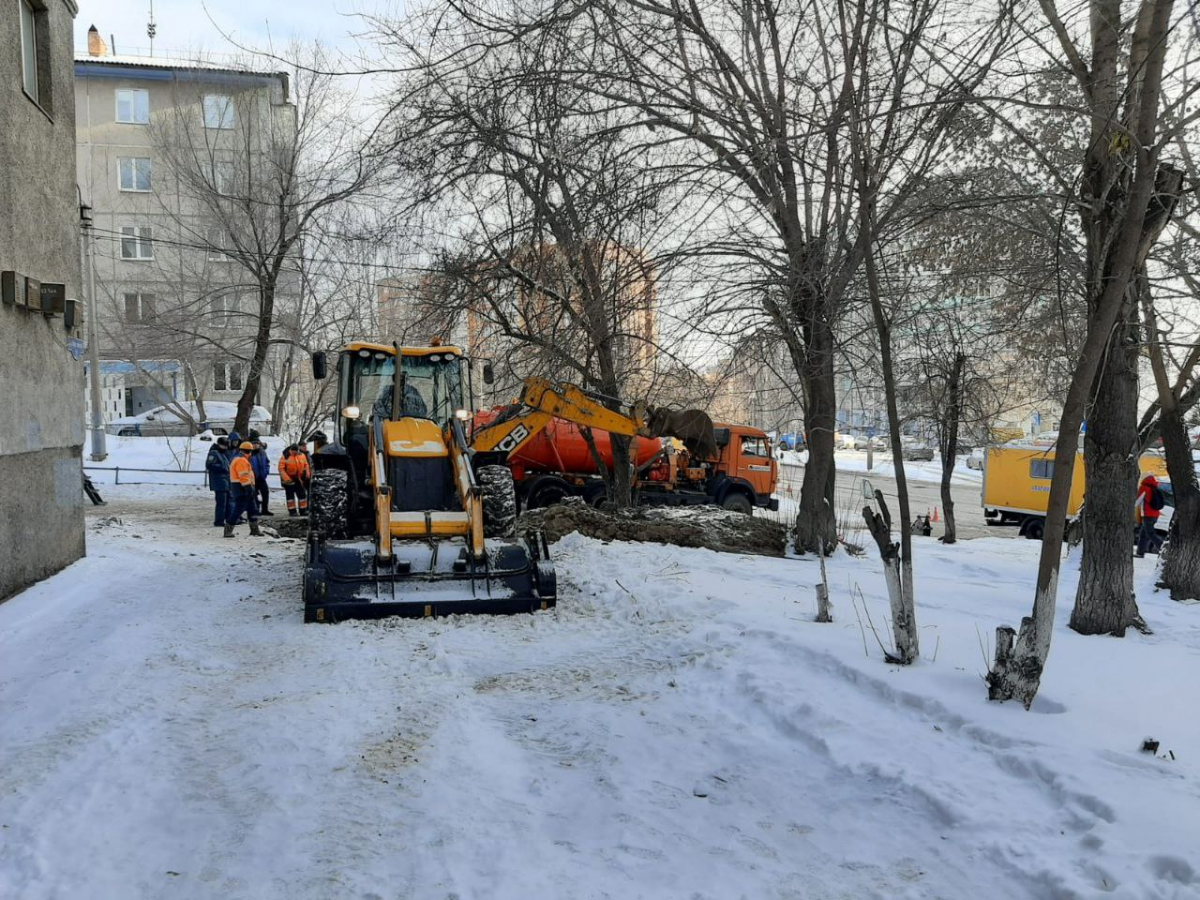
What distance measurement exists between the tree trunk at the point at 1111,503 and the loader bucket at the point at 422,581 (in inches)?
184

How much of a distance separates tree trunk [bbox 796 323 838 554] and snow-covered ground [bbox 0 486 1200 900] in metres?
4.21

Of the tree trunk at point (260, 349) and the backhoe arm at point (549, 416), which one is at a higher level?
the tree trunk at point (260, 349)

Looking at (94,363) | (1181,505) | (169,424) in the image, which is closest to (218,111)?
(94,363)

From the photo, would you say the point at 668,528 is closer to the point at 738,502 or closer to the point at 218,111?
the point at 738,502

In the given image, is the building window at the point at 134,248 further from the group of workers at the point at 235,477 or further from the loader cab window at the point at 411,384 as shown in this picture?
the loader cab window at the point at 411,384

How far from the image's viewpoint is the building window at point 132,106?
38500 millimetres

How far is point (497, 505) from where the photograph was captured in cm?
979

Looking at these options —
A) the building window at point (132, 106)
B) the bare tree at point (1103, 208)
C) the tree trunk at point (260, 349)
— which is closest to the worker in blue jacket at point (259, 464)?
the tree trunk at point (260, 349)

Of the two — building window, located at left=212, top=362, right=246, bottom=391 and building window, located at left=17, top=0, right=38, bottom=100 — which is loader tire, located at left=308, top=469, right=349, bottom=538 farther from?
building window, located at left=212, top=362, right=246, bottom=391

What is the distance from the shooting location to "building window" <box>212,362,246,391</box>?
2962 centimetres

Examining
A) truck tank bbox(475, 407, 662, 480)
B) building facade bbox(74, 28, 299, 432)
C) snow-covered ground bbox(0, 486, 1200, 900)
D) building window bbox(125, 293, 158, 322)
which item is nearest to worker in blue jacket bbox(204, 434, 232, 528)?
building facade bbox(74, 28, 299, 432)

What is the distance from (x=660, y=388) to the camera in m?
15.6

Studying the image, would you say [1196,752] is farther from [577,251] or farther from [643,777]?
[577,251]

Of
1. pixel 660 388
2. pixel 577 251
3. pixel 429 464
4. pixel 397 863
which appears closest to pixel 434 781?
pixel 397 863
